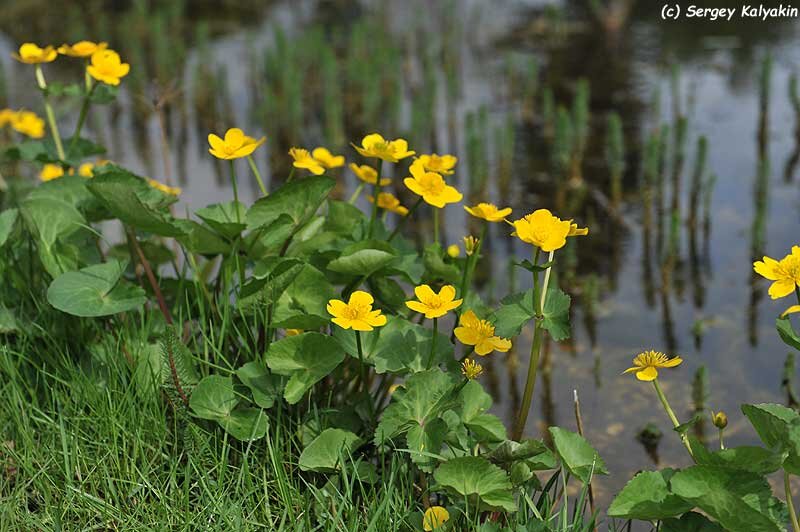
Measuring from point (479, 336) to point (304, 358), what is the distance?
35cm

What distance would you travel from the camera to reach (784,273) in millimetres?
1623

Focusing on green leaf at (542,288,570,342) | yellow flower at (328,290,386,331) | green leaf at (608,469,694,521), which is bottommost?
green leaf at (608,469,694,521)

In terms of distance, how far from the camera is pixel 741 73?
5270 millimetres

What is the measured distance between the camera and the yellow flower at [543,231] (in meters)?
1.65

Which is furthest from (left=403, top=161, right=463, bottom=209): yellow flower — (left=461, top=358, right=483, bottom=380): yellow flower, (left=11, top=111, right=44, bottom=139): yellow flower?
(left=11, top=111, right=44, bottom=139): yellow flower

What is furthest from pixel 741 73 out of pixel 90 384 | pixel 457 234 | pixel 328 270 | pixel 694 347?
pixel 90 384

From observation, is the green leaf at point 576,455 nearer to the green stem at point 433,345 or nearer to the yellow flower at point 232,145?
the green stem at point 433,345

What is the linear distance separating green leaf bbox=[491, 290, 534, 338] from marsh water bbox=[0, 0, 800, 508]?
34.0 inches

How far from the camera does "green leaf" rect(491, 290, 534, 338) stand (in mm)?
1707

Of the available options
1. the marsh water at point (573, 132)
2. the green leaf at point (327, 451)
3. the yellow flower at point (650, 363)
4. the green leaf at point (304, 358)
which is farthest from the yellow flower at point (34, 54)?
the yellow flower at point (650, 363)

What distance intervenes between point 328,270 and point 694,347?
1.47m

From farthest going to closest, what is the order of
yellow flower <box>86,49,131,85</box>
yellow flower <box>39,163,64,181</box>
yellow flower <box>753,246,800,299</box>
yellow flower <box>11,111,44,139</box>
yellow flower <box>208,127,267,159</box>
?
yellow flower <box>11,111,44,139</box> → yellow flower <box>39,163,64,181</box> → yellow flower <box>86,49,131,85</box> → yellow flower <box>208,127,267,159</box> → yellow flower <box>753,246,800,299</box>

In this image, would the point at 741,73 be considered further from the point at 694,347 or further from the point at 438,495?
the point at 438,495

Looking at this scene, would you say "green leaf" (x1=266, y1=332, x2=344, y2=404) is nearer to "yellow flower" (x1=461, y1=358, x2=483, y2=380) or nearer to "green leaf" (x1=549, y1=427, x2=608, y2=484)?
"yellow flower" (x1=461, y1=358, x2=483, y2=380)
